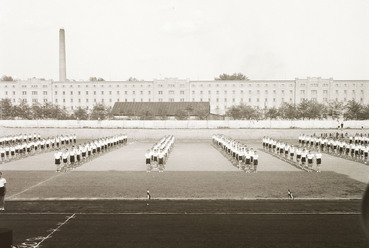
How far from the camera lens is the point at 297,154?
27500mm

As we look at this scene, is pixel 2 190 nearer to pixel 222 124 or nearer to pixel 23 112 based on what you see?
pixel 222 124

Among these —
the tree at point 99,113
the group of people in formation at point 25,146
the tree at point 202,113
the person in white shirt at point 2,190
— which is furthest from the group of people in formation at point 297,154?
the tree at point 99,113

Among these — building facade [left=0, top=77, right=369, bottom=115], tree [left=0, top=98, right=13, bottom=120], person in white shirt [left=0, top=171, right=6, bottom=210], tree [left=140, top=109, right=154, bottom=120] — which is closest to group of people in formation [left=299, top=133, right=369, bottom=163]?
person in white shirt [left=0, top=171, right=6, bottom=210]

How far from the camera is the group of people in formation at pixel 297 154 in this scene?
25.4m

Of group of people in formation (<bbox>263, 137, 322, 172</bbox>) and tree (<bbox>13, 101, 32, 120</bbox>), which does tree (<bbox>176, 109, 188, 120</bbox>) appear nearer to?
tree (<bbox>13, 101, 32, 120</bbox>)

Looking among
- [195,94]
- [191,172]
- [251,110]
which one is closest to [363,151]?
[191,172]

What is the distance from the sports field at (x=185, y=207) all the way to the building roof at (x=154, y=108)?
54.8 m

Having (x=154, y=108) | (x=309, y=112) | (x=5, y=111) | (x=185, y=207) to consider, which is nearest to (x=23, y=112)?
(x=5, y=111)

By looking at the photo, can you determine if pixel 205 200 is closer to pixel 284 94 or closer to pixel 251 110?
pixel 251 110

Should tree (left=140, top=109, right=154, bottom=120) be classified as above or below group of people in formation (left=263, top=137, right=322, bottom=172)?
above

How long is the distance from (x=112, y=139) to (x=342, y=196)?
84.7 ft

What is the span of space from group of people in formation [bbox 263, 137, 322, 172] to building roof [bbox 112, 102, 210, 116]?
4333 cm

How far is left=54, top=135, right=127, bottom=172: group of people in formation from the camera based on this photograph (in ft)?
82.1

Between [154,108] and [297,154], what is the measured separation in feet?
186
